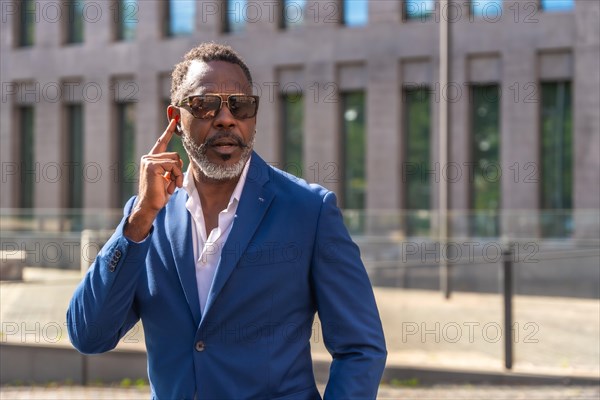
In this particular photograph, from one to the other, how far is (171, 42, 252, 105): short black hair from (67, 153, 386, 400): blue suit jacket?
0.40 metres

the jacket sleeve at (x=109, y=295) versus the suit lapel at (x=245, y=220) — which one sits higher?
the suit lapel at (x=245, y=220)

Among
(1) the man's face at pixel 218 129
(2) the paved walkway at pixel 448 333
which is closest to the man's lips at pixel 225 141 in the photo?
(1) the man's face at pixel 218 129

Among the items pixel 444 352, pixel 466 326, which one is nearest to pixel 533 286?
pixel 466 326

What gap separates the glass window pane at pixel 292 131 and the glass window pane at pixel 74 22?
8.28m

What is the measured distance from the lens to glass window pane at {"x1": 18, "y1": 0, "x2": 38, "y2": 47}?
108ft

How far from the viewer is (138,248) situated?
9.11 ft

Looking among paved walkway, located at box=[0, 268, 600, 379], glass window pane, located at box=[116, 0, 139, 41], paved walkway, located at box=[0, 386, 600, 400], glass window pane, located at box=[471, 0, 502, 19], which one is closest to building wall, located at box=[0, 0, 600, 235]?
glass window pane, located at box=[471, 0, 502, 19]

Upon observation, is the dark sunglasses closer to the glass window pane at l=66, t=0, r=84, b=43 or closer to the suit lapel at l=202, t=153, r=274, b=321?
the suit lapel at l=202, t=153, r=274, b=321

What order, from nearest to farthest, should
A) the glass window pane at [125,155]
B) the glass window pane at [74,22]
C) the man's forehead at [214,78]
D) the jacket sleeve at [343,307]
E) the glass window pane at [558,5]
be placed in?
the jacket sleeve at [343,307] < the man's forehead at [214,78] < the glass window pane at [558,5] < the glass window pane at [125,155] < the glass window pane at [74,22]

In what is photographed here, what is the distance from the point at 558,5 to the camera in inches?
952

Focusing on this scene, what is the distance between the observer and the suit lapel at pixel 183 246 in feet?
9.25

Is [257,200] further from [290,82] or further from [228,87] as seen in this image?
[290,82]

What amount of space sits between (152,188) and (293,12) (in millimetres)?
25617

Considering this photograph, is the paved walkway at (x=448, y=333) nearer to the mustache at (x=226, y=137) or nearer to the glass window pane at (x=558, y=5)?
the mustache at (x=226, y=137)
